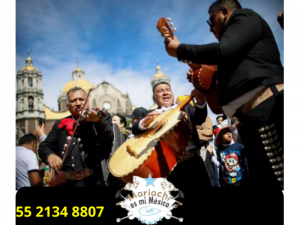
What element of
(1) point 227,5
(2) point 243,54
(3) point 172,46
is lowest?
(2) point 243,54

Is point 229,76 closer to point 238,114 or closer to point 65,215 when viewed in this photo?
point 238,114

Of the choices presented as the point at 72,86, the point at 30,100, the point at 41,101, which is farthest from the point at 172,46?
the point at 72,86

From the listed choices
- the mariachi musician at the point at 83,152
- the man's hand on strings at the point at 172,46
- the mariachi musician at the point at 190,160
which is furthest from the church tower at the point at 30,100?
the man's hand on strings at the point at 172,46

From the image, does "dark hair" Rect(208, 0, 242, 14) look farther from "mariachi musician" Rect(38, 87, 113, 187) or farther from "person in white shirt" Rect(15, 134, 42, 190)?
"person in white shirt" Rect(15, 134, 42, 190)

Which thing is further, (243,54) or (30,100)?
(30,100)

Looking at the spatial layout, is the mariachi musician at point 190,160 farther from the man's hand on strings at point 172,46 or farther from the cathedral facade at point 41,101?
the cathedral facade at point 41,101

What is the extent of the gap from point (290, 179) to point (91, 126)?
2144mm

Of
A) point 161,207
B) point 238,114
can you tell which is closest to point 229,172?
point 161,207

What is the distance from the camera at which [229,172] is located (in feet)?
11.0

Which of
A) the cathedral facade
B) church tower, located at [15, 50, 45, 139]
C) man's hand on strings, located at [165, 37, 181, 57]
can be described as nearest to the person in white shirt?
man's hand on strings, located at [165, 37, 181, 57]

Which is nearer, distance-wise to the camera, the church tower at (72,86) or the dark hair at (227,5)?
the dark hair at (227,5)

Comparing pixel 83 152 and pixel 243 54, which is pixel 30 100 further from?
pixel 243 54

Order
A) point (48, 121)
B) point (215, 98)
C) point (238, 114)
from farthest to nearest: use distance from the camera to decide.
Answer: point (48, 121) < point (215, 98) < point (238, 114)

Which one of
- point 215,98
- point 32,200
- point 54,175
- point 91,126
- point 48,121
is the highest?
point 48,121
